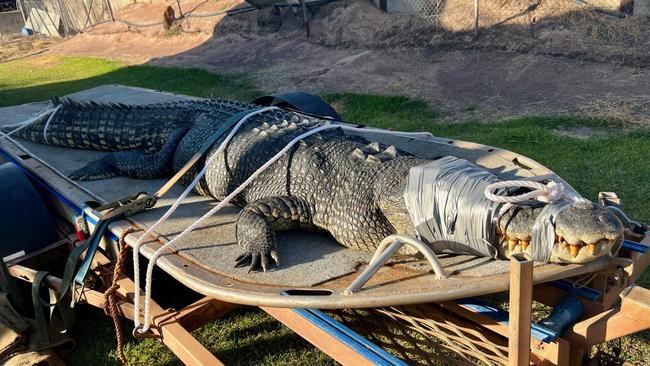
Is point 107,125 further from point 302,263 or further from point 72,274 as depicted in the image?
point 302,263

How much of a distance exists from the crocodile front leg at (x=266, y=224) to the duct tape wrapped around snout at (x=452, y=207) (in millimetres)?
695

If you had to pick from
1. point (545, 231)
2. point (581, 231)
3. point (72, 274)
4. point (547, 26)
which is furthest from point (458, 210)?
point (547, 26)

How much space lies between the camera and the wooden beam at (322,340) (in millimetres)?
2045

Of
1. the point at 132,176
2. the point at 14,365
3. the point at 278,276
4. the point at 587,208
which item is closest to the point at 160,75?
the point at 132,176

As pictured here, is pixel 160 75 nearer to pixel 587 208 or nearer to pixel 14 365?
pixel 14 365

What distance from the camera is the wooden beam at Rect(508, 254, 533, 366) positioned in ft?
5.06

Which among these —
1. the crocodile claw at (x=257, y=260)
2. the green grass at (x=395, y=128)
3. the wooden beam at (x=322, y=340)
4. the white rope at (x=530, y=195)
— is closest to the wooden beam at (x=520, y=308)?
the white rope at (x=530, y=195)

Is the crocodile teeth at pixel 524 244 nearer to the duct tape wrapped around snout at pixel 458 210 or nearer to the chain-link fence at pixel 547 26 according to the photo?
the duct tape wrapped around snout at pixel 458 210

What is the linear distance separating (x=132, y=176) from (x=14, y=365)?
1.48 m

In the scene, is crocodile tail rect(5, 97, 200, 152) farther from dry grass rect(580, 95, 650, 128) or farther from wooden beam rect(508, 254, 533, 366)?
Result: dry grass rect(580, 95, 650, 128)

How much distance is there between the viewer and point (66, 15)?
20797 millimetres

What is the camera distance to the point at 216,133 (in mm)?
3439

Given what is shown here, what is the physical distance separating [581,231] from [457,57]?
8.37m

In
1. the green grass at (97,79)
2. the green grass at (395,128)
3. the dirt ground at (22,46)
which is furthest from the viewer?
the dirt ground at (22,46)
